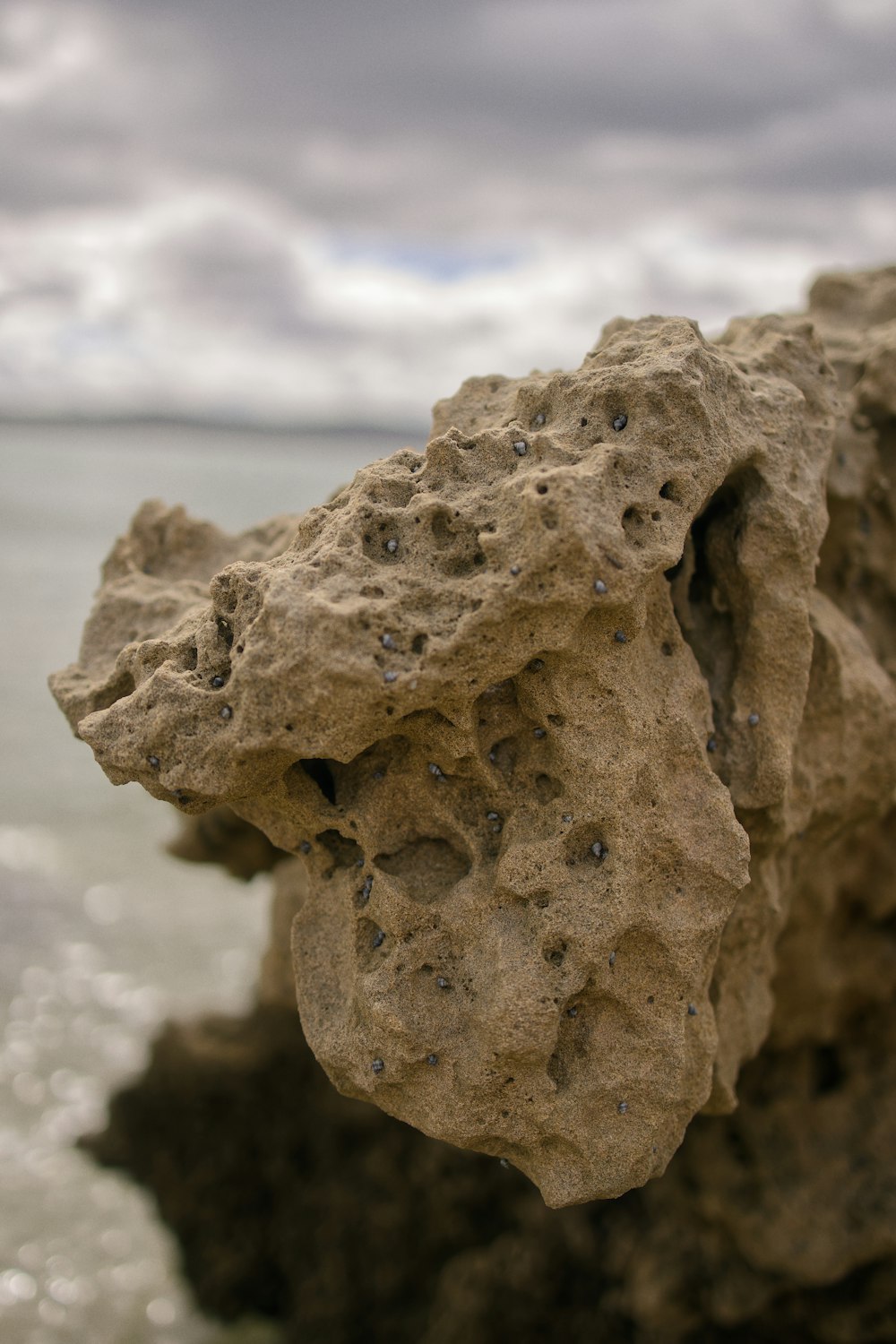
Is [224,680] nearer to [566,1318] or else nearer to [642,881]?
[642,881]

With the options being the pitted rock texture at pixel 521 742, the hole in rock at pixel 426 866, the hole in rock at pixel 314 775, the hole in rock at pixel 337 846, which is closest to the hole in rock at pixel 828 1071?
the pitted rock texture at pixel 521 742

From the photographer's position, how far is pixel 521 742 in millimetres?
2553

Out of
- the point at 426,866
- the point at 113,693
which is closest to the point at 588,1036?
the point at 426,866

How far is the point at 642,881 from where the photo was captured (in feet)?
8.03

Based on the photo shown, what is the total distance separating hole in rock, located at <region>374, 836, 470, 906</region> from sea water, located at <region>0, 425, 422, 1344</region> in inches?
129

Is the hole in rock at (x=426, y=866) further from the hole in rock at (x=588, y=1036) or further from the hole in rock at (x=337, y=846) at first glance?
the hole in rock at (x=588, y=1036)

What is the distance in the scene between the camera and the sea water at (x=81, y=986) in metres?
5.77

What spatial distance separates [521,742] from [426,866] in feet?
1.20

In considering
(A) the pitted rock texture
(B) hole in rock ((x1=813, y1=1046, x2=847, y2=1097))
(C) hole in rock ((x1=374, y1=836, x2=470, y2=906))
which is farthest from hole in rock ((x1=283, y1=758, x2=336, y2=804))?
(B) hole in rock ((x1=813, y1=1046, x2=847, y2=1097))

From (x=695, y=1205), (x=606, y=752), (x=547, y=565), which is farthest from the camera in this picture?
(x=695, y=1205)

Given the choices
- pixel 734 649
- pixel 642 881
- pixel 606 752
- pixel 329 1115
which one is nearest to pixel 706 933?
pixel 642 881

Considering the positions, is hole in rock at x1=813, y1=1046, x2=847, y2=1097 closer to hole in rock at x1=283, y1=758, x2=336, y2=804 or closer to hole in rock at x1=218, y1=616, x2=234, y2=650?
hole in rock at x1=283, y1=758, x2=336, y2=804

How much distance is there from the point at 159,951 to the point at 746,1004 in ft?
24.4

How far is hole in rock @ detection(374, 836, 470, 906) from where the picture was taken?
8.43ft
